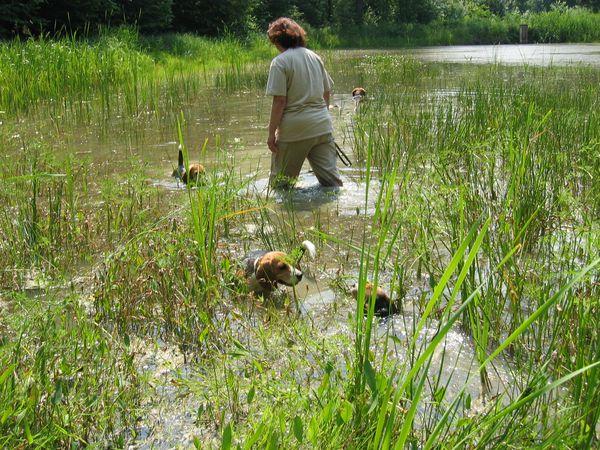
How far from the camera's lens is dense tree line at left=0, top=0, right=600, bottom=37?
67.5 feet

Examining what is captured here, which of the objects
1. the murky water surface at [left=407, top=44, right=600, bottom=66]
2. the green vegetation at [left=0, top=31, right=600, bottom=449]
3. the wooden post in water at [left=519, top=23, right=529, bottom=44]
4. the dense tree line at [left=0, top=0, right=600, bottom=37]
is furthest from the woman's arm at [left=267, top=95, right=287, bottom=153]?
the wooden post in water at [left=519, top=23, right=529, bottom=44]

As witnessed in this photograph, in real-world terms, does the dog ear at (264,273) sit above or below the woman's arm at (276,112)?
below

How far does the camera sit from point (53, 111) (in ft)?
31.8

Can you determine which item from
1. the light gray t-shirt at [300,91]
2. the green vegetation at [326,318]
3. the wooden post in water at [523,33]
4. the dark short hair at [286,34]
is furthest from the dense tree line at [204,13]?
the wooden post in water at [523,33]

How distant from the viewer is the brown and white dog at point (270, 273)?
12.3 ft

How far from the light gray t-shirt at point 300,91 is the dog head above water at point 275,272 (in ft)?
8.19

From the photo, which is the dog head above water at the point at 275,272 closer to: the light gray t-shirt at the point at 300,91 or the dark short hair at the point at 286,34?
the light gray t-shirt at the point at 300,91

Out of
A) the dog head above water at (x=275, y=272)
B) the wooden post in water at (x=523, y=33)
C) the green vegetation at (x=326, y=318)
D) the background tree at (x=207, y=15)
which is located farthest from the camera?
the wooden post in water at (x=523, y=33)

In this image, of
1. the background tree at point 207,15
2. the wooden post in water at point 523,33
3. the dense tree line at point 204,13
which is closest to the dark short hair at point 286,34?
the dense tree line at point 204,13

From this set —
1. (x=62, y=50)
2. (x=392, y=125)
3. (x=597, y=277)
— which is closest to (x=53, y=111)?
(x=62, y=50)

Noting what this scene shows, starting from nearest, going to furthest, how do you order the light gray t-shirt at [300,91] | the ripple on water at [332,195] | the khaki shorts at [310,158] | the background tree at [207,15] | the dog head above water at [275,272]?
the dog head above water at [275,272], the ripple on water at [332,195], the light gray t-shirt at [300,91], the khaki shorts at [310,158], the background tree at [207,15]

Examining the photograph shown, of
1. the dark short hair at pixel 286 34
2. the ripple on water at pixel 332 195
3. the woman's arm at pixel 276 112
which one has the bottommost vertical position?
the ripple on water at pixel 332 195

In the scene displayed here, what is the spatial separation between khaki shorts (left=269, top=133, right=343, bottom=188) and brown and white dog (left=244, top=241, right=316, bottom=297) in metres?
2.32

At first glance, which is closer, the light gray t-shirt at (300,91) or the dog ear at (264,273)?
the dog ear at (264,273)
